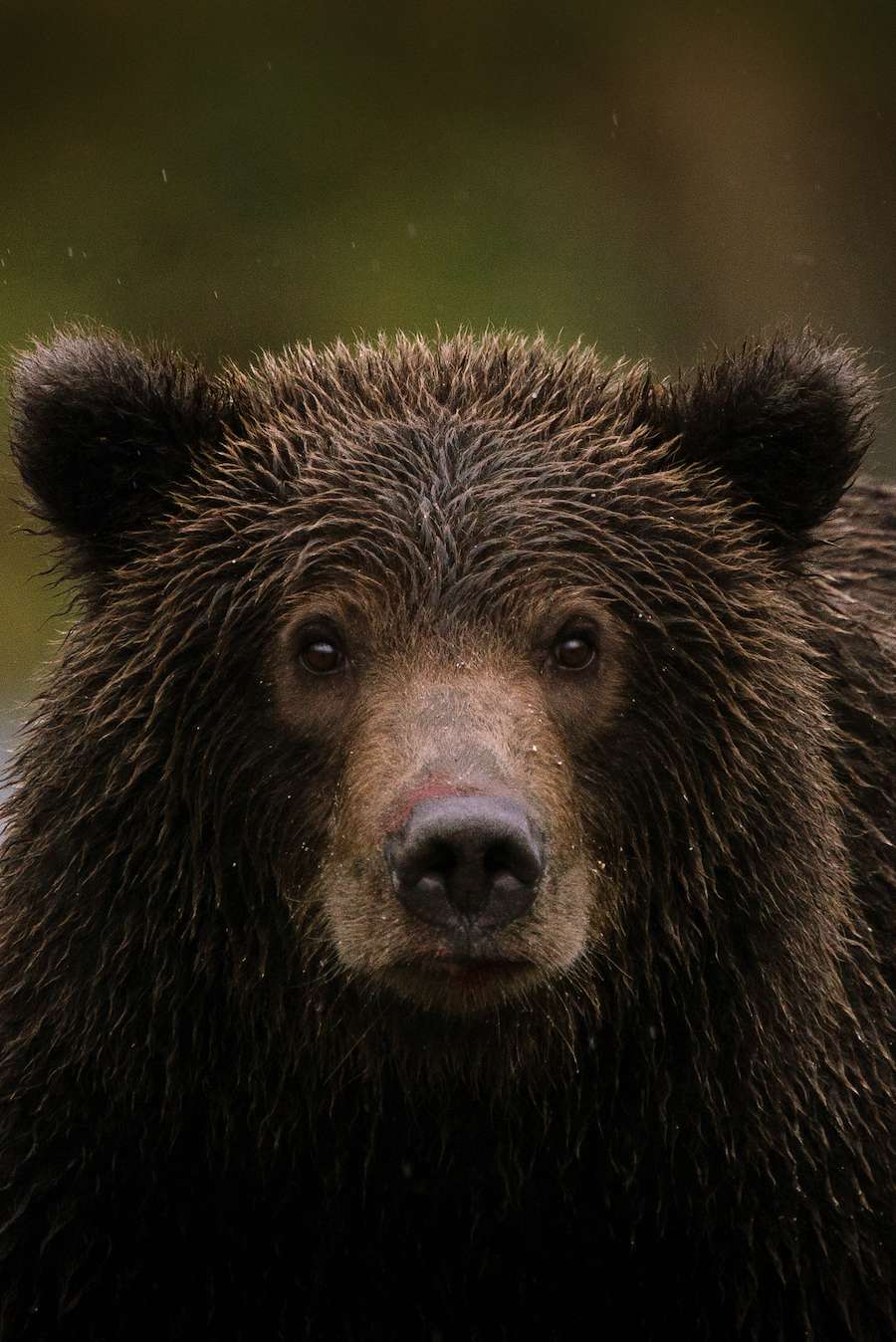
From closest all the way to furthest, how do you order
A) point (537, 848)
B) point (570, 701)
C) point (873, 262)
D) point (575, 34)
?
point (537, 848), point (570, 701), point (873, 262), point (575, 34)

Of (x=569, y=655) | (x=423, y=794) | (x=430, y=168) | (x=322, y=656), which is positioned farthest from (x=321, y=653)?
(x=430, y=168)

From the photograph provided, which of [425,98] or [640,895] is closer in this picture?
[640,895]

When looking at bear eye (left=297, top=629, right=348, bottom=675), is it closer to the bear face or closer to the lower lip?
the bear face

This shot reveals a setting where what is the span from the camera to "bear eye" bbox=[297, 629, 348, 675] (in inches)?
232

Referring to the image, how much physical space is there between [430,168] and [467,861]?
18.8 m

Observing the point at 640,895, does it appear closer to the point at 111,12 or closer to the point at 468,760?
the point at 468,760

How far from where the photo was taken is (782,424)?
20.1 feet

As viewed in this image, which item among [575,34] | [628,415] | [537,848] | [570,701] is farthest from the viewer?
[575,34]

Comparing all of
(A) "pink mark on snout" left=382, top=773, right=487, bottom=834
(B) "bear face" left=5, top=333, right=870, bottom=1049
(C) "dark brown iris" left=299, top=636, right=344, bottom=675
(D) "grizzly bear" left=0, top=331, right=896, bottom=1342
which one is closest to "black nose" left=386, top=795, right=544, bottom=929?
(A) "pink mark on snout" left=382, top=773, right=487, bottom=834

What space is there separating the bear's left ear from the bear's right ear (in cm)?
125

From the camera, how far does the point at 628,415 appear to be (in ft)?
20.9

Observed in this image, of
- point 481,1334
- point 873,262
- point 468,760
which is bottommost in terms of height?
point 481,1334

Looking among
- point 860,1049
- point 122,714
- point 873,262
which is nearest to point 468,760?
point 122,714

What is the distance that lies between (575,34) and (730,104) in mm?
2725
